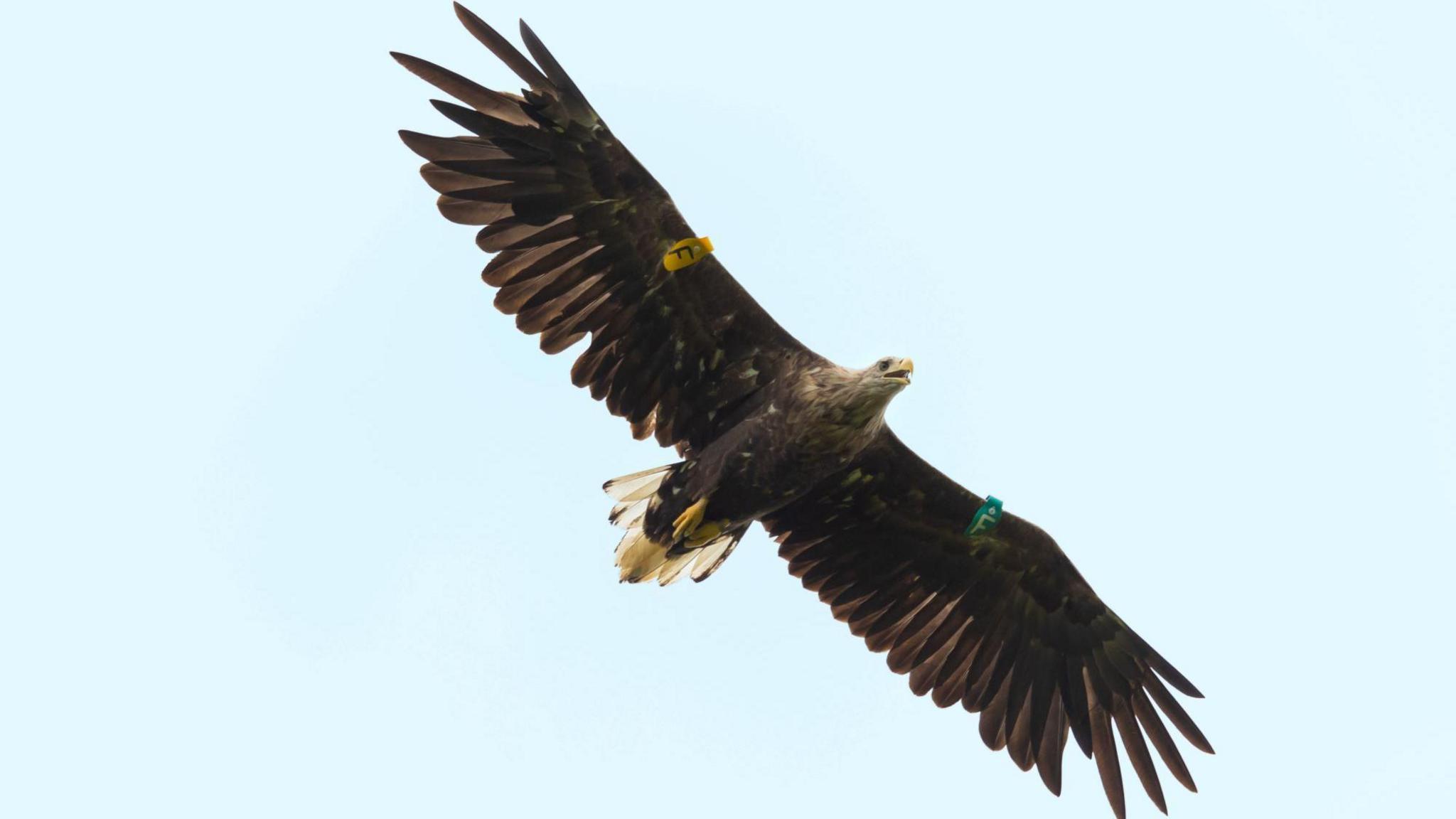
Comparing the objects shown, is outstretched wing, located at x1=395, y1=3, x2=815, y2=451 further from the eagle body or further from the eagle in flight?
the eagle body

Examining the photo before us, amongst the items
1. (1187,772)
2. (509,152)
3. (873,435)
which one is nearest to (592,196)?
(509,152)

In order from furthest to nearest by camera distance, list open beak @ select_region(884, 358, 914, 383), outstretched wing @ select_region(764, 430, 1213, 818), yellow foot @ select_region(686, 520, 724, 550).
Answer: outstretched wing @ select_region(764, 430, 1213, 818)
yellow foot @ select_region(686, 520, 724, 550)
open beak @ select_region(884, 358, 914, 383)

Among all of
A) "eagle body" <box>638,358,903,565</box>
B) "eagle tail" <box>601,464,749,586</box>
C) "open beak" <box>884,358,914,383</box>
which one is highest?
"open beak" <box>884,358,914,383</box>

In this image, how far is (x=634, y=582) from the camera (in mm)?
13711

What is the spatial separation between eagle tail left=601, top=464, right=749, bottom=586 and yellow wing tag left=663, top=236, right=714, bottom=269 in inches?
65.1

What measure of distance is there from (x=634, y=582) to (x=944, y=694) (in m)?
2.96

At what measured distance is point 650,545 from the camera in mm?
13438

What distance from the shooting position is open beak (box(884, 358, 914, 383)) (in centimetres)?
1234

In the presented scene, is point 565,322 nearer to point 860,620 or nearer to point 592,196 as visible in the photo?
point 592,196

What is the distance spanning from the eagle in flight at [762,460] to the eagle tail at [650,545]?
0.6 inches

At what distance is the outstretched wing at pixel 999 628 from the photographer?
14.2 meters

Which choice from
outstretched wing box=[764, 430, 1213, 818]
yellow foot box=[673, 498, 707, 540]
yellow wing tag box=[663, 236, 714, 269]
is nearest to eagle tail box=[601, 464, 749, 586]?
yellow foot box=[673, 498, 707, 540]

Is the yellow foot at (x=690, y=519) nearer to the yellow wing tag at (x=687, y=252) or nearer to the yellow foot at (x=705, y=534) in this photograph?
the yellow foot at (x=705, y=534)

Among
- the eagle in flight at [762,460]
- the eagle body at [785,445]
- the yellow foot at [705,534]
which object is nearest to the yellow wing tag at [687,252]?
the eagle in flight at [762,460]
